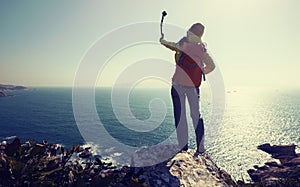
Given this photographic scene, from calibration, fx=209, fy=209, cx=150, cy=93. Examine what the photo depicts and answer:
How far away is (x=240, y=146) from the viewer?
77250mm

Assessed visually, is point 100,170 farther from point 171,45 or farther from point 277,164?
point 277,164

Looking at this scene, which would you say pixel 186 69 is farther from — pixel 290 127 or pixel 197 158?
pixel 290 127

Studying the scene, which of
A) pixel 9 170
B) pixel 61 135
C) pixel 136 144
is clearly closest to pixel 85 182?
pixel 9 170

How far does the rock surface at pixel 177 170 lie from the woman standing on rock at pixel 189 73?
2.37ft

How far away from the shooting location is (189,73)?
682 cm

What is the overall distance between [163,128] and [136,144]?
27956mm

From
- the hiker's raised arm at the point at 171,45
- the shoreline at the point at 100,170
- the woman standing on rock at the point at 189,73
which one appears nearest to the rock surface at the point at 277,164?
the woman standing on rock at the point at 189,73

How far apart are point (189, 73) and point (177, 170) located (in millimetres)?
3019

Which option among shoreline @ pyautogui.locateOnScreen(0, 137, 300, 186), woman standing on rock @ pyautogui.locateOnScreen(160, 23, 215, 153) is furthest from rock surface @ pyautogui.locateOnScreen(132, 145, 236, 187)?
woman standing on rock @ pyautogui.locateOnScreen(160, 23, 215, 153)

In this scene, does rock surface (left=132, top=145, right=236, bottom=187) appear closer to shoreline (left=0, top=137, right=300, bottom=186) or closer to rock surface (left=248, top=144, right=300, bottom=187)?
shoreline (left=0, top=137, right=300, bottom=186)

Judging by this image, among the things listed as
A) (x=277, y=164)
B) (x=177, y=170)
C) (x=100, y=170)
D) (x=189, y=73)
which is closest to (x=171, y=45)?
(x=189, y=73)

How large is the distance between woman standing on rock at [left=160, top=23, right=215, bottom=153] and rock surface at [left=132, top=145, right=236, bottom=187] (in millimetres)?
722

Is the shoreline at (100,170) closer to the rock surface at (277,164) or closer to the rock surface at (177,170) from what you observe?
the rock surface at (177,170)

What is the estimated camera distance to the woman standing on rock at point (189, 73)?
660cm
